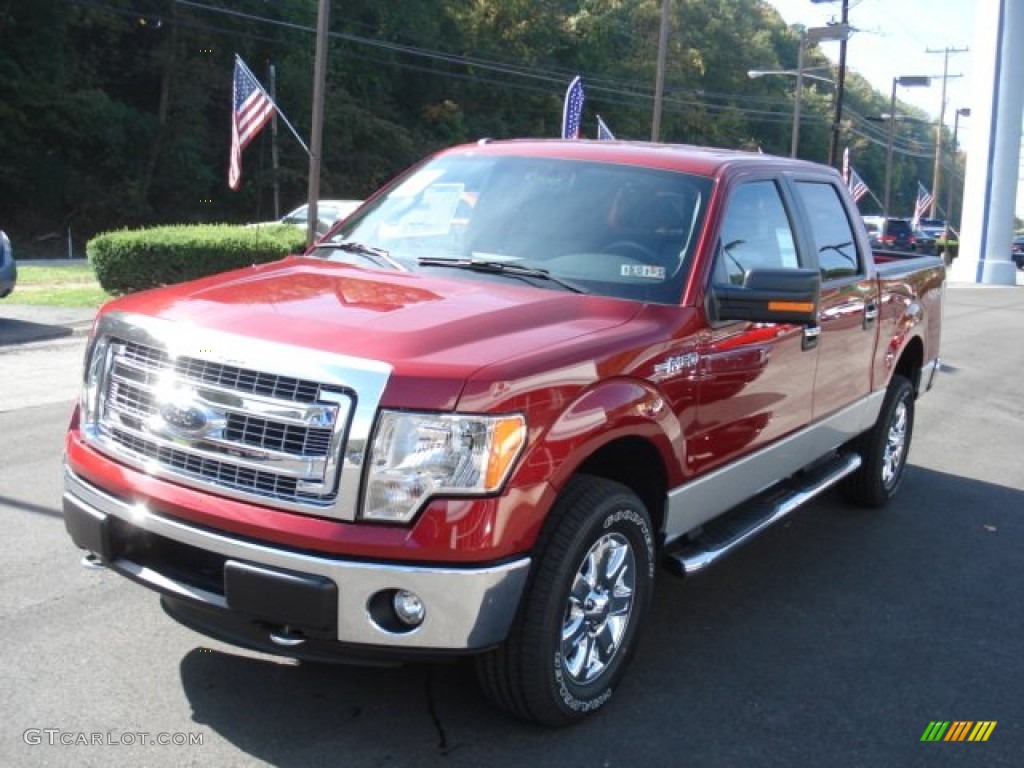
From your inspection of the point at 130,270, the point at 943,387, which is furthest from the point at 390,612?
the point at 130,270

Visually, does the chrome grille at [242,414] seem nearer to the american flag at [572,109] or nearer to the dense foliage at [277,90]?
the dense foliage at [277,90]

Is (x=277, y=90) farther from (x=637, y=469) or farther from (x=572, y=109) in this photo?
(x=637, y=469)

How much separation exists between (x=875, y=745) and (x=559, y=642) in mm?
1174

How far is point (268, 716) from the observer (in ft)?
11.7

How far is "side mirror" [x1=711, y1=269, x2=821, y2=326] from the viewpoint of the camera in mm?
3947

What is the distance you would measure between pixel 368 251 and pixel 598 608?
1.83m

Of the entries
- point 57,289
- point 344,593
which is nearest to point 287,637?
point 344,593

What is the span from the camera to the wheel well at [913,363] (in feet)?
22.5

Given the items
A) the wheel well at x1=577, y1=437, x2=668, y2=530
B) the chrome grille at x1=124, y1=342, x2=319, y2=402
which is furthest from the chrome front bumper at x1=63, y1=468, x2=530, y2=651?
the wheel well at x1=577, y1=437, x2=668, y2=530

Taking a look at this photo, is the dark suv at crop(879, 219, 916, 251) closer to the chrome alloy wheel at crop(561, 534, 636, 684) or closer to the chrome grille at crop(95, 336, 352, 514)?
the chrome alloy wheel at crop(561, 534, 636, 684)

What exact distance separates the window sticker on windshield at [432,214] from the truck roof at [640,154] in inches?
12.0

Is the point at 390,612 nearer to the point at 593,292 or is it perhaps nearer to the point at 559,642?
the point at 559,642

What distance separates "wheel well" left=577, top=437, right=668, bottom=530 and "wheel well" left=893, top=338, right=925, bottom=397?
340cm

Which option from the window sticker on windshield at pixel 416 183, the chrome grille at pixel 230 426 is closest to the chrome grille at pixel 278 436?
the chrome grille at pixel 230 426
